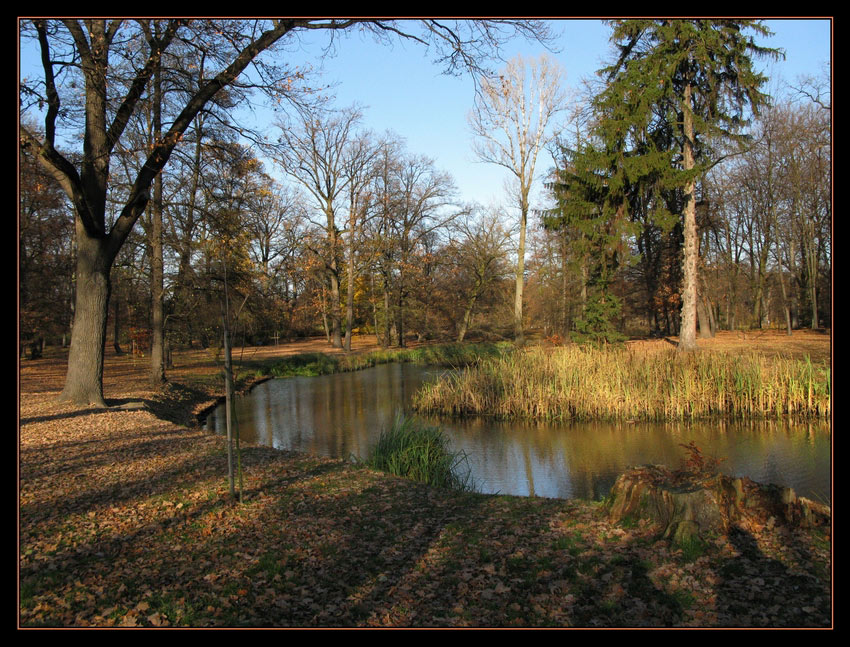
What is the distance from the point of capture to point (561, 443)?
1002 centimetres

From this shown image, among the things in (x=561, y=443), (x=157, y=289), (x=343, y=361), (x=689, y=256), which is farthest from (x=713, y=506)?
(x=343, y=361)

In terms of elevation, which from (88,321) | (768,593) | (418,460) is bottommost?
(418,460)

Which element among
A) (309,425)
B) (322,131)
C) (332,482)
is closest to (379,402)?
(309,425)

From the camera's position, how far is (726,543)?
389 centimetres

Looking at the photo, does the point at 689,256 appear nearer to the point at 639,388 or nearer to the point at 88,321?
the point at 639,388

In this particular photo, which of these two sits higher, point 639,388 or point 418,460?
point 639,388

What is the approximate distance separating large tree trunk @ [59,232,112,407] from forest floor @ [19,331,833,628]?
4.42 meters

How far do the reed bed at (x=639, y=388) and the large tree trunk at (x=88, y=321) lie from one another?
6.61 meters

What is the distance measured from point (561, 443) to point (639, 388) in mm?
2801

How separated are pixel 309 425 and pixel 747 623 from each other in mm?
9815

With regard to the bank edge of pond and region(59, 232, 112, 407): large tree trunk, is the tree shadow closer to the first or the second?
region(59, 232, 112, 407): large tree trunk

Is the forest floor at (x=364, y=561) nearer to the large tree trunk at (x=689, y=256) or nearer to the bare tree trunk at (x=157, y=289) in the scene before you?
the bare tree trunk at (x=157, y=289)

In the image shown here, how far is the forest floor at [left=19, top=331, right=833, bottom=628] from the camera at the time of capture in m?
3.20

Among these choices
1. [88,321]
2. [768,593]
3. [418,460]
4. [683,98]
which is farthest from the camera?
[683,98]
